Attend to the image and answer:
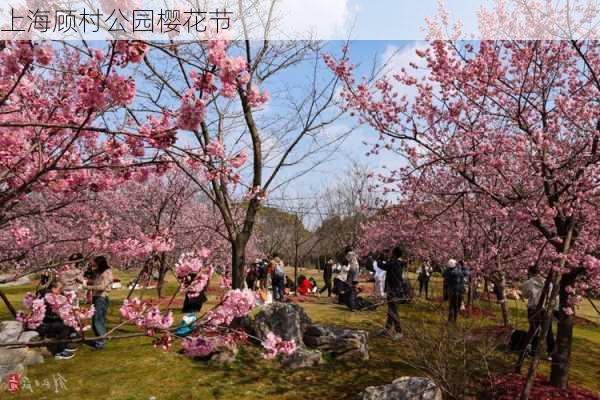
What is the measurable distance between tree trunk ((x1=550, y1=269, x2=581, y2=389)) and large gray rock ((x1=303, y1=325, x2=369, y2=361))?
322 centimetres

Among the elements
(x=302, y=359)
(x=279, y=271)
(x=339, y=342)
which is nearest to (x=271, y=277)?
(x=279, y=271)

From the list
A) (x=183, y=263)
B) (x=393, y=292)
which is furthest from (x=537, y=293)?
(x=183, y=263)

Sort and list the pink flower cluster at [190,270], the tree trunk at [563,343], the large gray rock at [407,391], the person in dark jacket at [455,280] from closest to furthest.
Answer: the pink flower cluster at [190,270] → the large gray rock at [407,391] → the tree trunk at [563,343] → the person in dark jacket at [455,280]

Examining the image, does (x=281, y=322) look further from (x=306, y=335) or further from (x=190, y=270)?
(x=190, y=270)

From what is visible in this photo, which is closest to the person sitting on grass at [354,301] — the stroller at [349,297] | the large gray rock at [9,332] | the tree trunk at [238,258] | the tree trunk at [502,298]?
the stroller at [349,297]

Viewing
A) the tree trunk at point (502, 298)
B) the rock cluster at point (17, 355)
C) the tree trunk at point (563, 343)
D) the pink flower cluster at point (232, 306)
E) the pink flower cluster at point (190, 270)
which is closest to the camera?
the pink flower cluster at point (232, 306)

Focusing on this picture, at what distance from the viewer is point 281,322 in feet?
29.7

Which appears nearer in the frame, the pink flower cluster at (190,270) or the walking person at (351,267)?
the pink flower cluster at (190,270)

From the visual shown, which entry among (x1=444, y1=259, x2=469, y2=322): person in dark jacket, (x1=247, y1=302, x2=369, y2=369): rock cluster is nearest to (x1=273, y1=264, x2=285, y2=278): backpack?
(x1=444, y1=259, x2=469, y2=322): person in dark jacket

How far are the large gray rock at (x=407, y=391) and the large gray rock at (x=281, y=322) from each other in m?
2.83

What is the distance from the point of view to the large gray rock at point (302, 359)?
809 centimetres

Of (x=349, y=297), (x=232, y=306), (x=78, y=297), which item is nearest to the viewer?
(x=232, y=306)

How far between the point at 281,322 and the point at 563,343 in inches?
195

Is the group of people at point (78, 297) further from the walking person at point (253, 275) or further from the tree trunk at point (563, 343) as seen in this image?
the walking person at point (253, 275)
